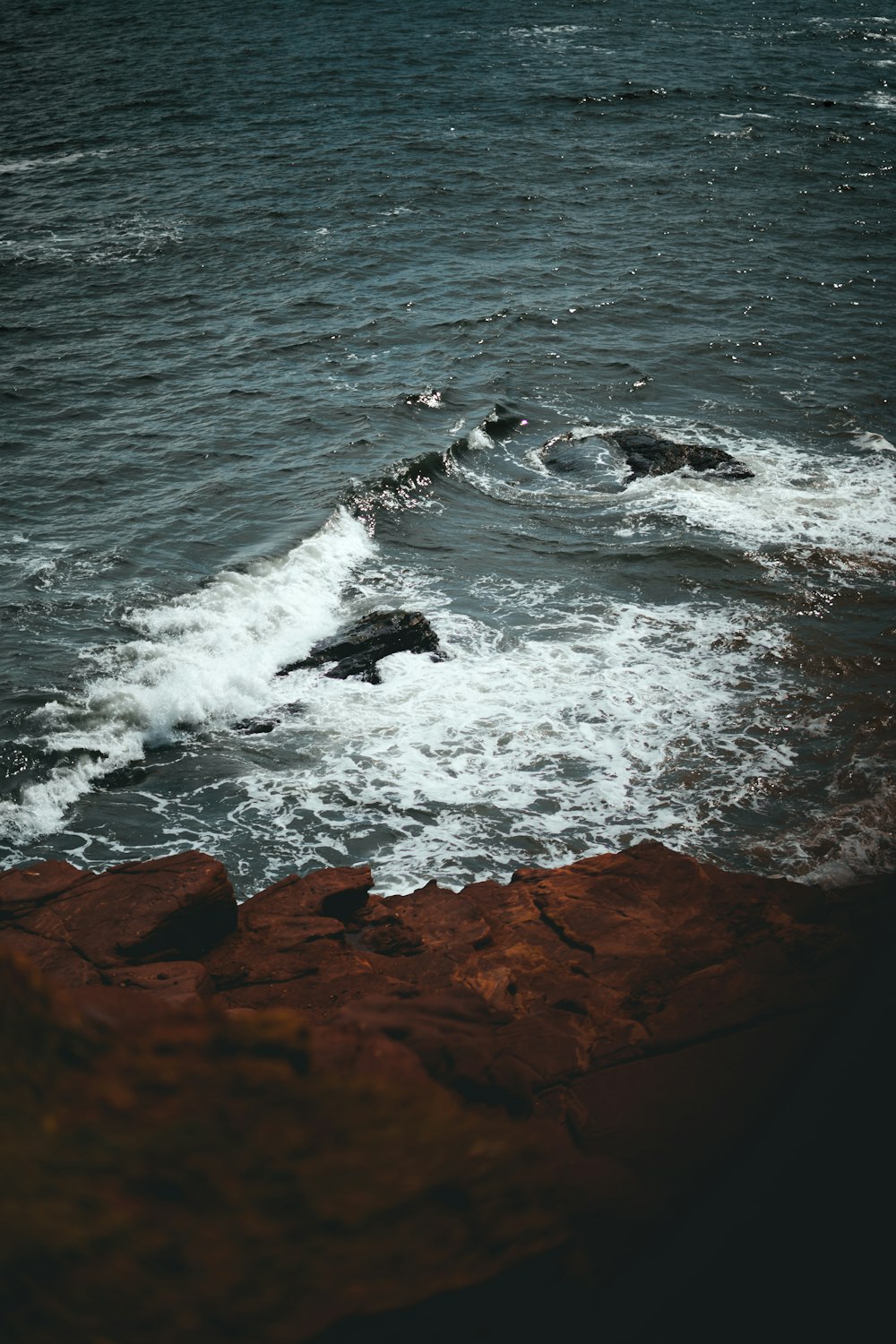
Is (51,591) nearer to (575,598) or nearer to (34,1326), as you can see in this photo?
(575,598)

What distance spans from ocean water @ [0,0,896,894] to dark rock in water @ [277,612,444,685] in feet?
0.84

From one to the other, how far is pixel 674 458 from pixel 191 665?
9.73 m

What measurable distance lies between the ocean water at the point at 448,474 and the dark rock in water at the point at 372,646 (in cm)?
26

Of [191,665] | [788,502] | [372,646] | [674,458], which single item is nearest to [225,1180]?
[191,665]

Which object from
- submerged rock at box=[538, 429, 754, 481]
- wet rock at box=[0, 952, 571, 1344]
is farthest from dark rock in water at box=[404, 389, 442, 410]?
wet rock at box=[0, 952, 571, 1344]

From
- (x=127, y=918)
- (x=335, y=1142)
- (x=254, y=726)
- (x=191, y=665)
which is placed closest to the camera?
(x=335, y=1142)

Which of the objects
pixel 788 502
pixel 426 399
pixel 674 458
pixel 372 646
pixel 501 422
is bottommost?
pixel 372 646

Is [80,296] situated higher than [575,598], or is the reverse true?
[80,296]

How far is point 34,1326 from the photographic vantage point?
475cm

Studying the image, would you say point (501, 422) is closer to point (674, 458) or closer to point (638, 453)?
point (638, 453)

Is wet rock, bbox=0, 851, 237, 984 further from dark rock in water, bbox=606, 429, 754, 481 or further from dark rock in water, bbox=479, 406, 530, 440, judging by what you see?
dark rock in water, bbox=479, 406, 530, 440

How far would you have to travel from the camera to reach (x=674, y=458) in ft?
59.7

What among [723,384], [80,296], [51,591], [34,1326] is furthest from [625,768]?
[80,296]

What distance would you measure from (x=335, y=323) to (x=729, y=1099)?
2182 cm
